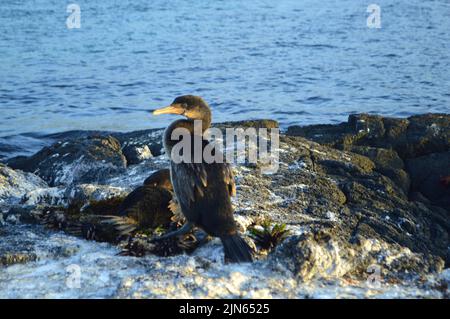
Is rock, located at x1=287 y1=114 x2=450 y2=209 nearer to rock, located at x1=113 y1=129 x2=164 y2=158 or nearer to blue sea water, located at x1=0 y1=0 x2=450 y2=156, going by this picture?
rock, located at x1=113 y1=129 x2=164 y2=158

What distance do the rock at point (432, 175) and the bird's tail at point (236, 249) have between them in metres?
4.24

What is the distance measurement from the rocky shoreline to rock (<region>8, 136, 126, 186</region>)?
2cm

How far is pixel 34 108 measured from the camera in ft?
57.4

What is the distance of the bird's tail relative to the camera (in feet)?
18.4

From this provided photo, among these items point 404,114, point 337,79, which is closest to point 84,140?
point 404,114

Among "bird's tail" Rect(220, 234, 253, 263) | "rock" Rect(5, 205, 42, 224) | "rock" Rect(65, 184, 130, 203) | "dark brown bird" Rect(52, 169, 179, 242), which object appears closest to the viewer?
"bird's tail" Rect(220, 234, 253, 263)

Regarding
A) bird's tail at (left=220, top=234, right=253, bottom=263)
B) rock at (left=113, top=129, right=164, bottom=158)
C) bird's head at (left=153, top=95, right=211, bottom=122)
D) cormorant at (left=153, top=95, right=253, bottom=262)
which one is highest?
bird's head at (left=153, top=95, right=211, bottom=122)

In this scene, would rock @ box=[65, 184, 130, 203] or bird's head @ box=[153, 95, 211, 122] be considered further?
rock @ box=[65, 184, 130, 203]

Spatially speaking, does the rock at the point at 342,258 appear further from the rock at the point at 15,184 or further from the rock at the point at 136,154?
the rock at the point at 136,154

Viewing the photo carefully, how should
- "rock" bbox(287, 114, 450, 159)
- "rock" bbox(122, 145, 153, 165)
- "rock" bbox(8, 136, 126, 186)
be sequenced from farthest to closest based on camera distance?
"rock" bbox(287, 114, 450, 159)
"rock" bbox(122, 145, 153, 165)
"rock" bbox(8, 136, 126, 186)

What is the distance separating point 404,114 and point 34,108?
9.31 metres

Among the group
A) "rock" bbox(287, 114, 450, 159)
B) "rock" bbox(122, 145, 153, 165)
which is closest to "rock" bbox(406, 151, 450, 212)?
"rock" bbox(287, 114, 450, 159)

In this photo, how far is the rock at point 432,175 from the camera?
9.20 metres

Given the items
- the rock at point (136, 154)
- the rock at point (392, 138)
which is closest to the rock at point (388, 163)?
the rock at point (392, 138)
